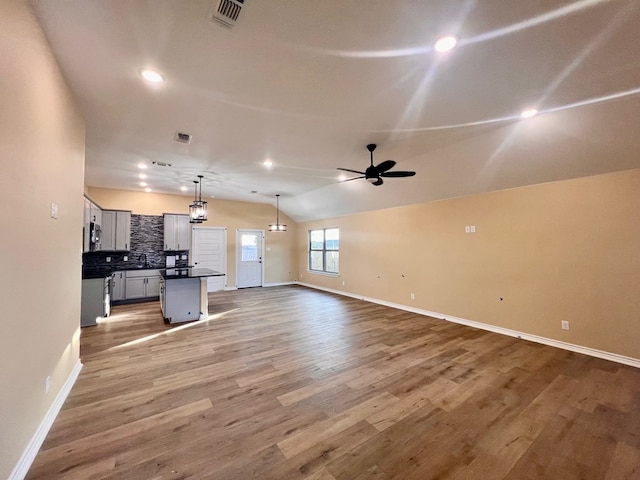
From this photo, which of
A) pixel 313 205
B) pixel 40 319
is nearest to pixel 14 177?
pixel 40 319

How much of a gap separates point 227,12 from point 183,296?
15.3 ft

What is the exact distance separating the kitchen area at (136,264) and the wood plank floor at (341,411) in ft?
3.18

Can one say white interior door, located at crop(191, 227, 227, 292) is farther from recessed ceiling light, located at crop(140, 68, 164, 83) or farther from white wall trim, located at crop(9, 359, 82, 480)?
recessed ceiling light, located at crop(140, 68, 164, 83)

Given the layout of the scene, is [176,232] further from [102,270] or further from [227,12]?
[227,12]

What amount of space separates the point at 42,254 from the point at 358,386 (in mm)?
2985

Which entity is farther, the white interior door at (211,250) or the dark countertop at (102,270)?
the white interior door at (211,250)

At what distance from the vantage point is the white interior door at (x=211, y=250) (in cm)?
803

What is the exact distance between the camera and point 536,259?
4.07 m

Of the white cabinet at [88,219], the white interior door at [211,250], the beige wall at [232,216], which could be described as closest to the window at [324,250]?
the beige wall at [232,216]

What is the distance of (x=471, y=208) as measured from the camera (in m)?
4.87

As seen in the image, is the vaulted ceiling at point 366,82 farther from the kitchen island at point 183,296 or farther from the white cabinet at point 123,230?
the white cabinet at point 123,230

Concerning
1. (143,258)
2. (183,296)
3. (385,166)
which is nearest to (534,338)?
(385,166)

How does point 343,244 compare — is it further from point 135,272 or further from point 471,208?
point 135,272

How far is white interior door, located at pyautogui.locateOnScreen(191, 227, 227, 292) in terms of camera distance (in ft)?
26.3
